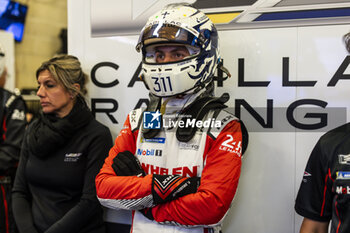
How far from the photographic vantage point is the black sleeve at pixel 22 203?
187cm

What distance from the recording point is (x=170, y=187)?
130 cm

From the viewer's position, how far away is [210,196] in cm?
125

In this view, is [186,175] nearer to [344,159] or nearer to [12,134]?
[344,159]

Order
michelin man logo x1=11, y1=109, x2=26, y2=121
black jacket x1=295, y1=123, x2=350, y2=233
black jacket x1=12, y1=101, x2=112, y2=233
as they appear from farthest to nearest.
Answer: michelin man logo x1=11, y1=109, x2=26, y2=121, black jacket x1=12, y1=101, x2=112, y2=233, black jacket x1=295, y1=123, x2=350, y2=233

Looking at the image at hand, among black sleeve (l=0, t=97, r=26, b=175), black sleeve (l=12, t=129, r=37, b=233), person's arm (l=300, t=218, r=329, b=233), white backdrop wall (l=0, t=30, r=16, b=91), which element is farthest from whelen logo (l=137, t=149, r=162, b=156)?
white backdrop wall (l=0, t=30, r=16, b=91)

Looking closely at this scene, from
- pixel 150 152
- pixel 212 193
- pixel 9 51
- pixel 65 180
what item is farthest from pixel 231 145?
pixel 9 51

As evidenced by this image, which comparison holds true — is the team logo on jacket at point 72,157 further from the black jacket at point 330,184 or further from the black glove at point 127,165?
the black jacket at point 330,184

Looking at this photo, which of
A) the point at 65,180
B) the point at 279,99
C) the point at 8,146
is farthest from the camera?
the point at 8,146

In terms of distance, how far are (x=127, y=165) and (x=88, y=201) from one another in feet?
1.62

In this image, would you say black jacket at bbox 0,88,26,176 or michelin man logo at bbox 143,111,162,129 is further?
black jacket at bbox 0,88,26,176

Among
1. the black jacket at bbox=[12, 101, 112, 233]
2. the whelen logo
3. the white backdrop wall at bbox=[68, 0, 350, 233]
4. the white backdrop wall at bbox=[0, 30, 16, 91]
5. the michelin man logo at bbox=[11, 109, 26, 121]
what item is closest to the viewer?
the whelen logo

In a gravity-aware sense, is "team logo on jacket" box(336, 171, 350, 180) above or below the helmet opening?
below

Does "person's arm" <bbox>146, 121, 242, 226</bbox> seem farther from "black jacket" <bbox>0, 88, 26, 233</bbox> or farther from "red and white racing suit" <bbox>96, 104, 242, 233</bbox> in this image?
"black jacket" <bbox>0, 88, 26, 233</bbox>

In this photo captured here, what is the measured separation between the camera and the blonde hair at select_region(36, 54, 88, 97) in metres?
1.96
